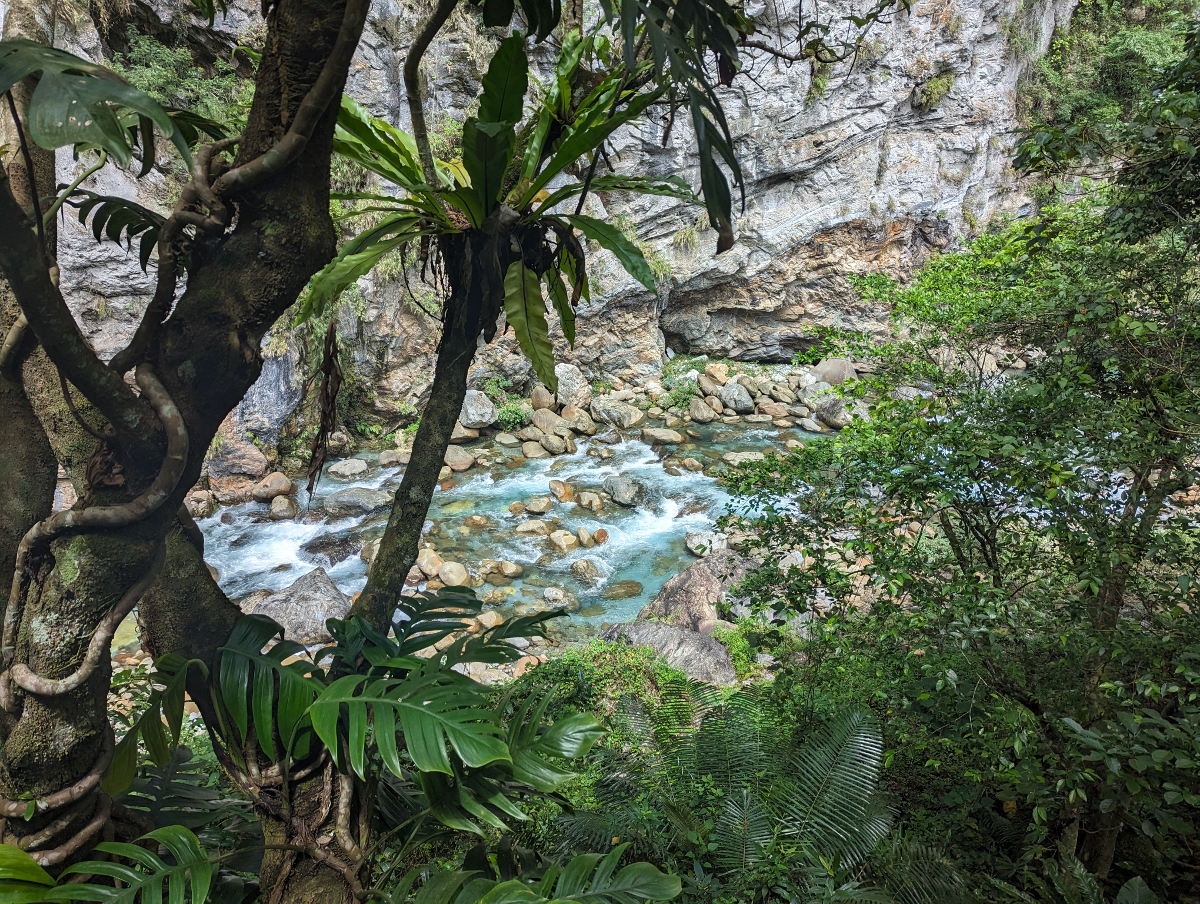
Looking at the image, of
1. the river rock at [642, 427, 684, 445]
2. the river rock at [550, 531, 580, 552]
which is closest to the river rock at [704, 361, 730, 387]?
the river rock at [642, 427, 684, 445]

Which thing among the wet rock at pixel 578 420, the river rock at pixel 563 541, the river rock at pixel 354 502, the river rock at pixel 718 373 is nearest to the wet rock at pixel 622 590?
the river rock at pixel 563 541

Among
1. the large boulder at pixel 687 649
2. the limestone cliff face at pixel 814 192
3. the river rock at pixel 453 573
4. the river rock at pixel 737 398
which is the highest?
the limestone cliff face at pixel 814 192

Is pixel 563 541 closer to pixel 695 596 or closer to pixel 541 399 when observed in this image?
pixel 695 596

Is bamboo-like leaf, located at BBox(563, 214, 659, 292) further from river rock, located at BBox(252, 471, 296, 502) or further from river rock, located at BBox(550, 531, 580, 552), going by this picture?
river rock, located at BBox(252, 471, 296, 502)

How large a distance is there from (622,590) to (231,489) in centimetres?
488

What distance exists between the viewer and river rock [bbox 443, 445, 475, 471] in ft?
26.4

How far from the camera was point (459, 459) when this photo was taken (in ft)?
26.7

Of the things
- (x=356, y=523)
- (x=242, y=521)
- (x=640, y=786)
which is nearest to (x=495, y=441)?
(x=356, y=523)

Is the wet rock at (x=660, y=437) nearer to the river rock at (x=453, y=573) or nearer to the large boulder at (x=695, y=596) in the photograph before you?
the large boulder at (x=695, y=596)

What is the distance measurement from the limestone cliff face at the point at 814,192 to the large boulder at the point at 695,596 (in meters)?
5.17

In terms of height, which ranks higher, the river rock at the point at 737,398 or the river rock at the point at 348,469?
the river rock at the point at 737,398

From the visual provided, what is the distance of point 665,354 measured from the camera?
38.0 ft

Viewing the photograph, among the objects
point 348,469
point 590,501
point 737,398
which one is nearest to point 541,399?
point 590,501

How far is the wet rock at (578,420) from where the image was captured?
9102 mm
